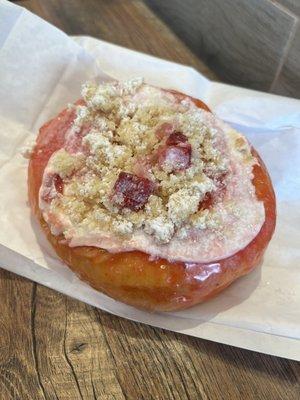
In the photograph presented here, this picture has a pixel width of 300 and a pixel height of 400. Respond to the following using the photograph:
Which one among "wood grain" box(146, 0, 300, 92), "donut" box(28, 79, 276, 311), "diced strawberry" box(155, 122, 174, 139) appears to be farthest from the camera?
"wood grain" box(146, 0, 300, 92)

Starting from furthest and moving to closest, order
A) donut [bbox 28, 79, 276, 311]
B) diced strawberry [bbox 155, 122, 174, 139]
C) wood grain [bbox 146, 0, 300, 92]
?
1. wood grain [bbox 146, 0, 300, 92]
2. diced strawberry [bbox 155, 122, 174, 139]
3. donut [bbox 28, 79, 276, 311]

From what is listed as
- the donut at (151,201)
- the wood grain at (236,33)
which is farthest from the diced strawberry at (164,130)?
the wood grain at (236,33)

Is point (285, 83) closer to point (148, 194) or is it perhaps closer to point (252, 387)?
point (148, 194)

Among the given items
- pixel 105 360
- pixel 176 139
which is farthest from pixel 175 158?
pixel 105 360

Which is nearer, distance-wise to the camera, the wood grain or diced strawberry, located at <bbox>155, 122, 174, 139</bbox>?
diced strawberry, located at <bbox>155, 122, 174, 139</bbox>

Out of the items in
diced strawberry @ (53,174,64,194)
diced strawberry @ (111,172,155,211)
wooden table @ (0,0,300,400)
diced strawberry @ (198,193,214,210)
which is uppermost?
diced strawberry @ (198,193,214,210)

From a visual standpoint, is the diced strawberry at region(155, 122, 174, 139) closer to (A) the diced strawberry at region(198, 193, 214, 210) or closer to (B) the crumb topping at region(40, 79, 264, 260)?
(B) the crumb topping at region(40, 79, 264, 260)

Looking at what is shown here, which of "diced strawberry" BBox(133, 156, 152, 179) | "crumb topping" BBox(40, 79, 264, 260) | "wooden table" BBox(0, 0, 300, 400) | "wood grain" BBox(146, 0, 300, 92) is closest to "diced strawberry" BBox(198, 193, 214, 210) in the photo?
"crumb topping" BBox(40, 79, 264, 260)

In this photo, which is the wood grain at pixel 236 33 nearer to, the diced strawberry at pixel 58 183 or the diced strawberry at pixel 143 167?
the diced strawberry at pixel 143 167
